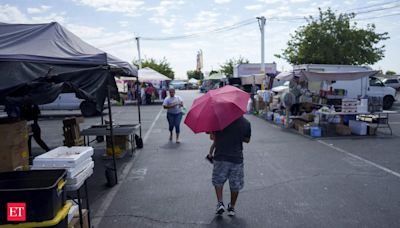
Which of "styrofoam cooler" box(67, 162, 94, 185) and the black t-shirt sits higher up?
the black t-shirt

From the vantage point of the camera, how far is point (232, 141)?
15.4ft

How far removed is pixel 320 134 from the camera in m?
11.8

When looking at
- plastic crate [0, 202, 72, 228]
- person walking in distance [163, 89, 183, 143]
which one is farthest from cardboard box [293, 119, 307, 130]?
plastic crate [0, 202, 72, 228]

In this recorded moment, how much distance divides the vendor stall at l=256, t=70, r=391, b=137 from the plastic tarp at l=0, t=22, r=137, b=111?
8.08m

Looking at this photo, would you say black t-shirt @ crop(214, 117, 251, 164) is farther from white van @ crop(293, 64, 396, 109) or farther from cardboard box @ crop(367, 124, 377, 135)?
white van @ crop(293, 64, 396, 109)

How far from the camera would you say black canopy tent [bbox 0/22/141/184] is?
4.82 metres

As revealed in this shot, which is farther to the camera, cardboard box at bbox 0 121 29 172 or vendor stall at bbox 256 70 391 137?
vendor stall at bbox 256 70 391 137

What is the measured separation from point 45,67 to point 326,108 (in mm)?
9867

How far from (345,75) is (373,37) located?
16188 millimetres

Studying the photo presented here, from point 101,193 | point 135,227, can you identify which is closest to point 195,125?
point 135,227

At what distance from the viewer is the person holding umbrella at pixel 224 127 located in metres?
4.48

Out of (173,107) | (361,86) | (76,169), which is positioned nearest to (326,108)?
(173,107)

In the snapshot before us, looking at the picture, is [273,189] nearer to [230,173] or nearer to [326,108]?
[230,173]

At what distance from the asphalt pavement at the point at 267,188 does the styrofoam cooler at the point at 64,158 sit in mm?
1172
